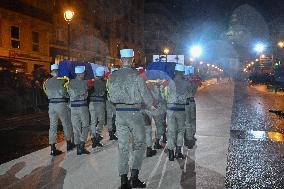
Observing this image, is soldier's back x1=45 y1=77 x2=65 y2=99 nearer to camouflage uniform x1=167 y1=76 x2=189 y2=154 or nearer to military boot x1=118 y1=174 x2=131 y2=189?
camouflage uniform x1=167 y1=76 x2=189 y2=154

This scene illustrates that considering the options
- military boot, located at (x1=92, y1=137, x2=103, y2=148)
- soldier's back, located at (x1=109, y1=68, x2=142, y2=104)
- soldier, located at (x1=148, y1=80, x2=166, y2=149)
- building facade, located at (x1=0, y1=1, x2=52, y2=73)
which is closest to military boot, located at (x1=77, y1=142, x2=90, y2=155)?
military boot, located at (x1=92, y1=137, x2=103, y2=148)

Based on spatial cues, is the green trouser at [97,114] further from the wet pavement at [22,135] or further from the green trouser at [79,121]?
the wet pavement at [22,135]

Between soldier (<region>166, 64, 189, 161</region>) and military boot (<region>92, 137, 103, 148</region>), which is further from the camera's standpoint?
military boot (<region>92, 137, 103, 148</region>)

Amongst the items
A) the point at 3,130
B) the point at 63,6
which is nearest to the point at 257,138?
the point at 3,130

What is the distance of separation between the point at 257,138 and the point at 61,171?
19.0 ft

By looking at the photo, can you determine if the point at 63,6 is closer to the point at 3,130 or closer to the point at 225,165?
the point at 3,130

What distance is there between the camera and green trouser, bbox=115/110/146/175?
5.84 metres

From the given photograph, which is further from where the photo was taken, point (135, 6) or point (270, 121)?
point (135, 6)

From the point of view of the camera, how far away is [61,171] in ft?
22.6

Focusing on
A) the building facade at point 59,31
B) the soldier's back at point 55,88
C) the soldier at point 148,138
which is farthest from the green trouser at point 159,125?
the building facade at point 59,31

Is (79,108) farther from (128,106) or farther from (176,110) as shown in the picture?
(128,106)

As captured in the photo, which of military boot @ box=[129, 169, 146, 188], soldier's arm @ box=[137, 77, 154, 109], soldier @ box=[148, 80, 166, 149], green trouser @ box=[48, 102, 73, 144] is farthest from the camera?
soldier @ box=[148, 80, 166, 149]

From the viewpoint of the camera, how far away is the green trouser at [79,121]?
833 cm

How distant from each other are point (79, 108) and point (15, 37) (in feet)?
72.1
